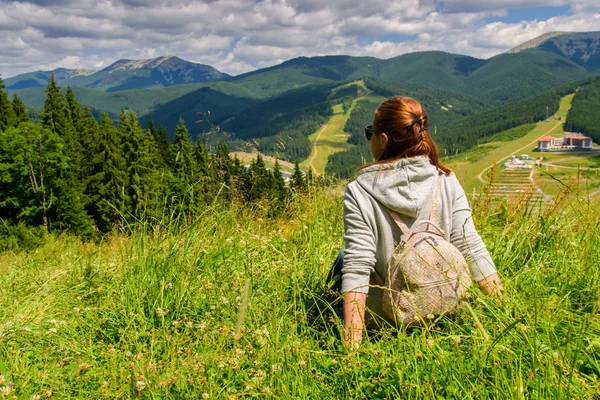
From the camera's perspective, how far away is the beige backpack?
7.68 feet

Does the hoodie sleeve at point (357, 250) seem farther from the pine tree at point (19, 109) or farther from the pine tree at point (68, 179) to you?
the pine tree at point (19, 109)

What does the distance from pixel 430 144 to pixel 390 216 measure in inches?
22.6

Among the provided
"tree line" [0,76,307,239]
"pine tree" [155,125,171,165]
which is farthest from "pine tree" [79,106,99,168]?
"pine tree" [155,125,171,165]

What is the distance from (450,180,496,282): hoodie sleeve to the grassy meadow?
20 centimetres

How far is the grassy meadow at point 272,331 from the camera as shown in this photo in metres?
1.84

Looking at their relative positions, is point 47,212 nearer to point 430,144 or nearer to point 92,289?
point 92,289

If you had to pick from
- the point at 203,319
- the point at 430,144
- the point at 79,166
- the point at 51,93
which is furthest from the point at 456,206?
the point at 51,93

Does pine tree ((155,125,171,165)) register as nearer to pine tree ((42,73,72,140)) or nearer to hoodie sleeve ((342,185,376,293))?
pine tree ((42,73,72,140))

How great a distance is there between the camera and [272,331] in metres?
2.33

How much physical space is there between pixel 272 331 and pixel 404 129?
150 centimetres

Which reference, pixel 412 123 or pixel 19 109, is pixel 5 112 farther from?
pixel 412 123

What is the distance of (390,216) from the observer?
8.58 ft

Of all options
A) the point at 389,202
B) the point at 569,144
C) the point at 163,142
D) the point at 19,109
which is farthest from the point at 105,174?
the point at 569,144

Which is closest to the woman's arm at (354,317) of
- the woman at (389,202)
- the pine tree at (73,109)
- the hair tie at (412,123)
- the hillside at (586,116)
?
the woman at (389,202)
